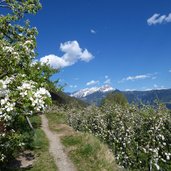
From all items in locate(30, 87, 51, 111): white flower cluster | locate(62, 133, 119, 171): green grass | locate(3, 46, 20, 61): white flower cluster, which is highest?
locate(3, 46, 20, 61): white flower cluster

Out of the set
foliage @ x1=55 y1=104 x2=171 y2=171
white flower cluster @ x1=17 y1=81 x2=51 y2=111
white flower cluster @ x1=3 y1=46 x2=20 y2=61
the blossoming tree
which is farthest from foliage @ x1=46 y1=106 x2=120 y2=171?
white flower cluster @ x1=17 y1=81 x2=51 y2=111

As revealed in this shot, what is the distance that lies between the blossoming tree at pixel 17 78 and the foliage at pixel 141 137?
6846 mm

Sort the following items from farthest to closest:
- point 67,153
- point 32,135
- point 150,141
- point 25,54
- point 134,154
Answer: point 32,135 < point 67,153 < point 134,154 < point 150,141 < point 25,54

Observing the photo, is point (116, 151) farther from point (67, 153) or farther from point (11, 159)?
point (11, 159)

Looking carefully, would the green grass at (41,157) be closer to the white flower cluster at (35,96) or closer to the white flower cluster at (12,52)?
the white flower cluster at (12,52)

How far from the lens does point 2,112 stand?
9125 mm

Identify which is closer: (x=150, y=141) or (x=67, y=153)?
(x=150, y=141)

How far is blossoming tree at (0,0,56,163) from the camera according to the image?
884 centimetres

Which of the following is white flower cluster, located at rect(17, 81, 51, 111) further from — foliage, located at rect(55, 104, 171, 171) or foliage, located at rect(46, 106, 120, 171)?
foliage, located at rect(46, 106, 120, 171)

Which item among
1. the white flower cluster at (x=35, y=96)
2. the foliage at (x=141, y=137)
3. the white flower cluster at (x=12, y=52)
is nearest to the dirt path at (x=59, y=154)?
the foliage at (x=141, y=137)

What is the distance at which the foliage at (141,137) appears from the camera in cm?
1634

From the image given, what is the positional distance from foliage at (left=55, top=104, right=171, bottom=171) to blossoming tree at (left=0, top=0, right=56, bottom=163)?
6846 millimetres

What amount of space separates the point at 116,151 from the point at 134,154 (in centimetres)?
188

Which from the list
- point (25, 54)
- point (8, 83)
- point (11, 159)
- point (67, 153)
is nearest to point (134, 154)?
point (67, 153)
